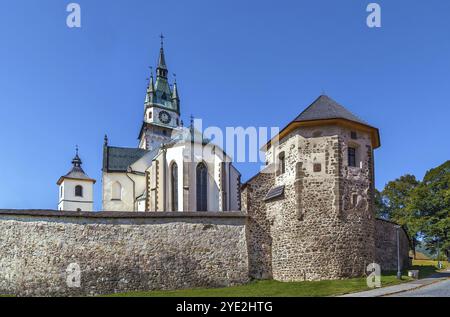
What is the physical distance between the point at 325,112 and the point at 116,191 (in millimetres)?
25630

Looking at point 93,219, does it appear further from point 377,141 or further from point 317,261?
point 377,141

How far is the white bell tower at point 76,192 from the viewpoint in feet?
161

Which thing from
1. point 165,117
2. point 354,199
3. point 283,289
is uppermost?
point 165,117

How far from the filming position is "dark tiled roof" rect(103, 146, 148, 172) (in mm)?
42381

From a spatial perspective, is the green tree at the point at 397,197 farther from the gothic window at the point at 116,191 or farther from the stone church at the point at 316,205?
the gothic window at the point at 116,191

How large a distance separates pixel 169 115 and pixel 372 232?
4519 centimetres

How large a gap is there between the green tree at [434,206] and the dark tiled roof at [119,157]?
2806cm

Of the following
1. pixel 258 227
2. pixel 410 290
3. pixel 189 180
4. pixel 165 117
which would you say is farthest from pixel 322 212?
pixel 165 117

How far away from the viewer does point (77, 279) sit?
19969 millimetres

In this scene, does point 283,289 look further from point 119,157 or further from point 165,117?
point 165,117

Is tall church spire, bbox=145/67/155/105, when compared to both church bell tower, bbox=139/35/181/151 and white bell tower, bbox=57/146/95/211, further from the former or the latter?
white bell tower, bbox=57/146/95/211

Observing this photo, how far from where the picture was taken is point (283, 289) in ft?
59.7

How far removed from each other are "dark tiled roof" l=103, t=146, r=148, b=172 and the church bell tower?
423 inches

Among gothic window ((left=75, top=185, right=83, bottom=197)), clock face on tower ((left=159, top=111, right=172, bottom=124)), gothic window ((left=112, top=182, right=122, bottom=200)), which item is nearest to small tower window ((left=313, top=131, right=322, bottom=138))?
gothic window ((left=112, top=182, right=122, bottom=200))
